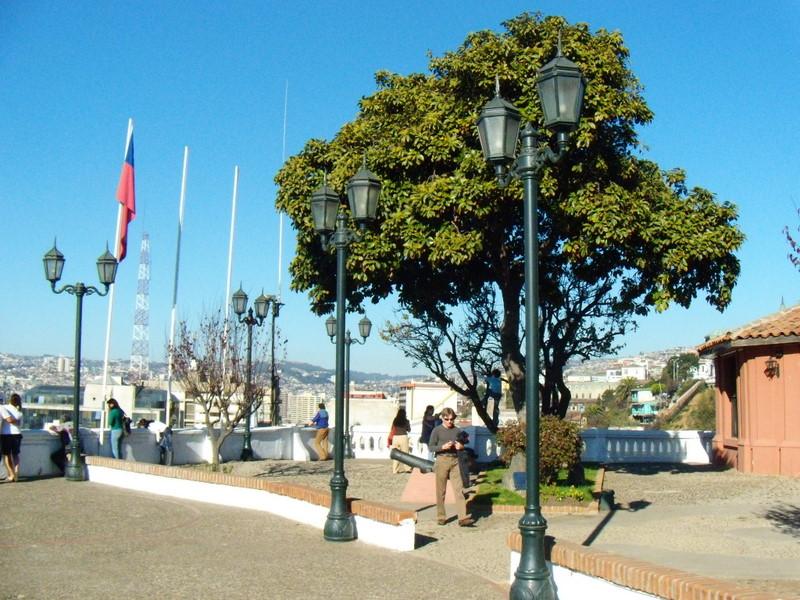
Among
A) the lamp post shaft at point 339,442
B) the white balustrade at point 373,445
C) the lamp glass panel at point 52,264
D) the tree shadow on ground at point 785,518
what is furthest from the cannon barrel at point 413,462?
the white balustrade at point 373,445

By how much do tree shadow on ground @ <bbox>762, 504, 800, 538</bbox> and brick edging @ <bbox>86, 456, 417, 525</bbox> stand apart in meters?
5.09

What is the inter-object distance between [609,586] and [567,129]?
12.3ft

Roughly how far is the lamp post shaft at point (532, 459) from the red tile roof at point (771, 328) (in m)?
13.3

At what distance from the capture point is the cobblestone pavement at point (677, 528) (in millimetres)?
9734

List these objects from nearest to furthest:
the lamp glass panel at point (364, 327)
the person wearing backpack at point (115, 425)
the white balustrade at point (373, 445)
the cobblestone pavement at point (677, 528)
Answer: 1. the cobblestone pavement at point (677, 528)
2. the person wearing backpack at point (115, 425)
3. the white balustrade at point (373, 445)
4. the lamp glass panel at point (364, 327)

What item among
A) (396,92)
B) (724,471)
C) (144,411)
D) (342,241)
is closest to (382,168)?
(396,92)

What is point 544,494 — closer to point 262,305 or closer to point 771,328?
point 771,328

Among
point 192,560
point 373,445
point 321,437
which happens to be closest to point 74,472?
point 321,437

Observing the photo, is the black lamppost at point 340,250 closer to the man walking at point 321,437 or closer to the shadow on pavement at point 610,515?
the shadow on pavement at point 610,515

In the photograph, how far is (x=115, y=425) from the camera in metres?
20.4

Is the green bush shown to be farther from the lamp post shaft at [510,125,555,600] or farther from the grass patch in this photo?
the lamp post shaft at [510,125,555,600]

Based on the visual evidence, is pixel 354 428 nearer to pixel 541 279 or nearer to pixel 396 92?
pixel 541 279

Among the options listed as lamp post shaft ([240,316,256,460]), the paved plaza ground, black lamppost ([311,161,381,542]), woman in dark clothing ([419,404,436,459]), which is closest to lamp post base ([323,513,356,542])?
black lamppost ([311,161,381,542])

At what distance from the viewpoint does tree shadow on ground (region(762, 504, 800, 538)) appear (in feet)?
40.4
